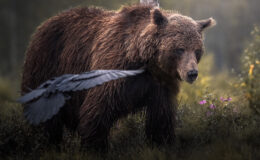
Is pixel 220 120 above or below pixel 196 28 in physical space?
below

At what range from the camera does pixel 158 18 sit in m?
4.36

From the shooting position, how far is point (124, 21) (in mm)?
4746

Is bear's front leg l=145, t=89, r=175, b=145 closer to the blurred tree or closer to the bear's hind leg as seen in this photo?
the bear's hind leg

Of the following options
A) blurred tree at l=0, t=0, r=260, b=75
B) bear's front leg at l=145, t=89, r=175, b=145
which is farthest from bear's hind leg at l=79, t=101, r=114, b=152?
blurred tree at l=0, t=0, r=260, b=75

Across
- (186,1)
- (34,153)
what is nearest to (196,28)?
(34,153)

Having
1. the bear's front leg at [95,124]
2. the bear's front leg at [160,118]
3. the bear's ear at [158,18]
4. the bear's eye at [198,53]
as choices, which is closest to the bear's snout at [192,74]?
the bear's eye at [198,53]

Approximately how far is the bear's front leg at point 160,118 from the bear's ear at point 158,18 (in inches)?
36.0

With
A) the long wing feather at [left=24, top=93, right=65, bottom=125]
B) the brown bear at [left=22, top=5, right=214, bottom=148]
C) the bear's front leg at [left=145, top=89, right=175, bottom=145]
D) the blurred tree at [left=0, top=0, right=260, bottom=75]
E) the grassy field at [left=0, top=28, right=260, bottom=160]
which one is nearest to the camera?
the long wing feather at [left=24, top=93, right=65, bottom=125]

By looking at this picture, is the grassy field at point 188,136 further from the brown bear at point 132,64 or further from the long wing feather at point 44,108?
the long wing feather at point 44,108

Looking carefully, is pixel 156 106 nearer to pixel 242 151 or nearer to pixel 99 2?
pixel 242 151

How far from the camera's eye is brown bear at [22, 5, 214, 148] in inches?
169

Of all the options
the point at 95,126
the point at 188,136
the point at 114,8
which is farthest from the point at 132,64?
the point at 114,8

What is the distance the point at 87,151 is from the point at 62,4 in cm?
1312

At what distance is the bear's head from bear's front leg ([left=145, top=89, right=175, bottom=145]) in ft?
0.96
